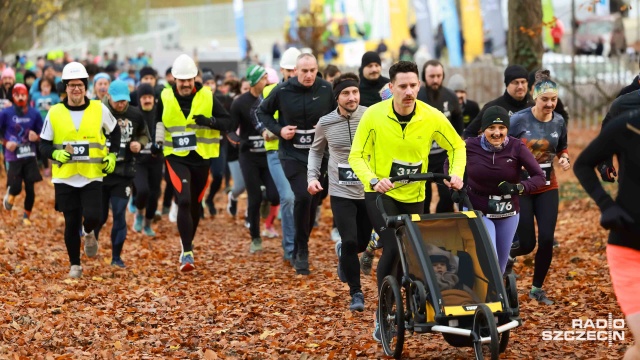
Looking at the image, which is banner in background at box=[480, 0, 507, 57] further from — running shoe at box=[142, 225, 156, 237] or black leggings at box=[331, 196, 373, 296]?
black leggings at box=[331, 196, 373, 296]

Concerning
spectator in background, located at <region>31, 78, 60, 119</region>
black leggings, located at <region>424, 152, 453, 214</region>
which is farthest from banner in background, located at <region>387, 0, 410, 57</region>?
black leggings, located at <region>424, 152, 453, 214</region>

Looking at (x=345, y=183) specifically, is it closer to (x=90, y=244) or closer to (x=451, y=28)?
(x=90, y=244)

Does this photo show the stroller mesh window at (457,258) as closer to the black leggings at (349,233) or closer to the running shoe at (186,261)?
the black leggings at (349,233)

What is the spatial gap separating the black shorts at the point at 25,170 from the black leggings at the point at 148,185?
177 cm

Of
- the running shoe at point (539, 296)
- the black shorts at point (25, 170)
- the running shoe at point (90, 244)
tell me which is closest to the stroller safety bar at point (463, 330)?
the running shoe at point (539, 296)

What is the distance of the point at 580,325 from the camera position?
9312 millimetres

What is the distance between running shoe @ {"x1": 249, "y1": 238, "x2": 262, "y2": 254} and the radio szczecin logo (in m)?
5.61

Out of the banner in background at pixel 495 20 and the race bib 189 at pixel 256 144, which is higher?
the banner in background at pixel 495 20

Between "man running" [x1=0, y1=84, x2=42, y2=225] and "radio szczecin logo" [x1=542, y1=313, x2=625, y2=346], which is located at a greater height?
"man running" [x1=0, y1=84, x2=42, y2=225]

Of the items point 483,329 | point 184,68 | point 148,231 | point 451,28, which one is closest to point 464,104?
point 184,68

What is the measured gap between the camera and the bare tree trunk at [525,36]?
732 inches

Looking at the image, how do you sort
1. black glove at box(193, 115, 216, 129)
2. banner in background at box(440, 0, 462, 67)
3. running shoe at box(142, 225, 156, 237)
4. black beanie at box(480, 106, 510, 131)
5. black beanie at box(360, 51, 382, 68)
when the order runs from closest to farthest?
black beanie at box(480, 106, 510, 131) → black glove at box(193, 115, 216, 129) → black beanie at box(360, 51, 382, 68) → running shoe at box(142, 225, 156, 237) → banner in background at box(440, 0, 462, 67)

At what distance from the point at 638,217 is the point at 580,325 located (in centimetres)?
321

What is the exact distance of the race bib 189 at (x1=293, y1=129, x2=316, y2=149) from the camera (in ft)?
39.9
